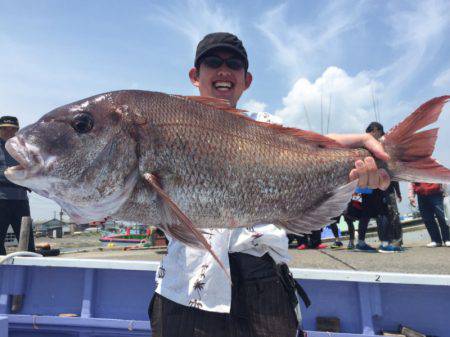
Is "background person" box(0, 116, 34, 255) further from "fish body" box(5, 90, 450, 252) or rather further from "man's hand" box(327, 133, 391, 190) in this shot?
"man's hand" box(327, 133, 391, 190)

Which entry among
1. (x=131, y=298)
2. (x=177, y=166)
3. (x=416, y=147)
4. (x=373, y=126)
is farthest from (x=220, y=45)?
(x=373, y=126)

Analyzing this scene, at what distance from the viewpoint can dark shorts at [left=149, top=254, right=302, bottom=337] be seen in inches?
90.1

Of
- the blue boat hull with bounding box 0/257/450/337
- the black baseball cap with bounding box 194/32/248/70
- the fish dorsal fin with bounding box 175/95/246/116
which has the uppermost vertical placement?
the black baseball cap with bounding box 194/32/248/70

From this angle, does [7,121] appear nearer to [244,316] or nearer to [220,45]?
[220,45]

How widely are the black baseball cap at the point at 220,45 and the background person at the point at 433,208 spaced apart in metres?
6.86

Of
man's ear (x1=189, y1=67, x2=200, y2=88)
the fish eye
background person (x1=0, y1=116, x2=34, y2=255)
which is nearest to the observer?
the fish eye

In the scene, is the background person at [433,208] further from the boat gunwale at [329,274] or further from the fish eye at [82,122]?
the fish eye at [82,122]

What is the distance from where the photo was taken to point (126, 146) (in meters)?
1.89

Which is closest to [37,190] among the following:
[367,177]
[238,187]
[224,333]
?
[238,187]

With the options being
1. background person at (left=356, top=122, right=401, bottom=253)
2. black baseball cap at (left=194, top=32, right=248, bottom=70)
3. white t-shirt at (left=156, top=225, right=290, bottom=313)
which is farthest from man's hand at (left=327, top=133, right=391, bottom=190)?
background person at (left=356, top=122, right=401, bottom=253)

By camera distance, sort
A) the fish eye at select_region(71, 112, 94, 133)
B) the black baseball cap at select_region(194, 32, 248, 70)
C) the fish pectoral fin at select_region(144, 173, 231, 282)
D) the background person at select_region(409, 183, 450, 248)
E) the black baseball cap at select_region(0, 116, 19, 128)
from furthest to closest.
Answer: the background person at select_region(409, 183, 450, 248) → the black baseball cap at select_region(0, 116, 19, 128) → the black baseball cap at select_region(194, 32, 248, 70) → the fish eye at select_region(71, 112, 94, 133) → the fish pectoral fin at select_region(144, 173, 231, 282)

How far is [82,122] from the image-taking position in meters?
1.94

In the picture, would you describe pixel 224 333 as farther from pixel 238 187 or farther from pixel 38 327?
pixel 38 327

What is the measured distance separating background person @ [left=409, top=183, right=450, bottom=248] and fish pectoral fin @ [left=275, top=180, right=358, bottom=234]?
6819mm
